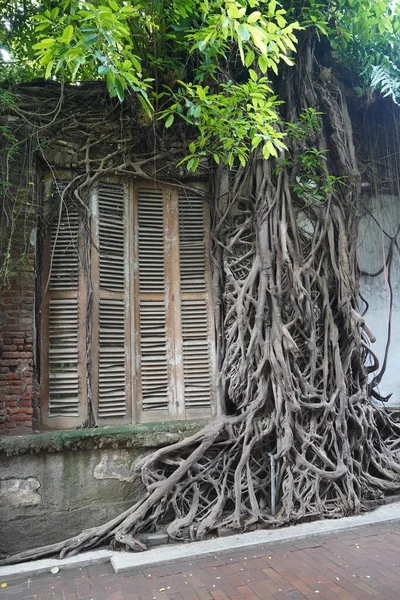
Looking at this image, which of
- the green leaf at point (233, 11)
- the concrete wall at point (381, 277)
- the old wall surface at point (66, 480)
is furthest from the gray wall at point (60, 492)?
the green leaf at point (233, 11)

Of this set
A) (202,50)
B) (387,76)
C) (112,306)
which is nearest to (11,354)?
(112,306)

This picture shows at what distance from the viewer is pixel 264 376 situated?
421cm

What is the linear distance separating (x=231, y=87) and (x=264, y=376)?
2.55m

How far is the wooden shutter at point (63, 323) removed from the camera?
426 cm

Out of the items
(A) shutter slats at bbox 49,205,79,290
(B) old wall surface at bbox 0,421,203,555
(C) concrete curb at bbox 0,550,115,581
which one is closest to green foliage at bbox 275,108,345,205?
(A) shutter slats at bbox 49,205,79,290

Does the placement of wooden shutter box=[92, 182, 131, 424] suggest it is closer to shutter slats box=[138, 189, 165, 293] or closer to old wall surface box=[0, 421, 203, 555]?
shutter slats box=[138, 189, 165, 293]

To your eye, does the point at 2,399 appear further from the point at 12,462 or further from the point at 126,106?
the point at 126,106

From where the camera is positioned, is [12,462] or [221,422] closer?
[12,462]

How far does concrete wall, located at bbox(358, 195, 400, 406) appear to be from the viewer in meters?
5.55

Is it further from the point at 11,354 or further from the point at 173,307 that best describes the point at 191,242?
the point at 11,354

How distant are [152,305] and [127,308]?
258 mm

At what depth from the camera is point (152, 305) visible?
4691 mm

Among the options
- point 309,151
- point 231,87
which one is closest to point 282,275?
point 309,151

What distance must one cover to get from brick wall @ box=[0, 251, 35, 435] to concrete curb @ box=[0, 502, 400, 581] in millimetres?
1130
